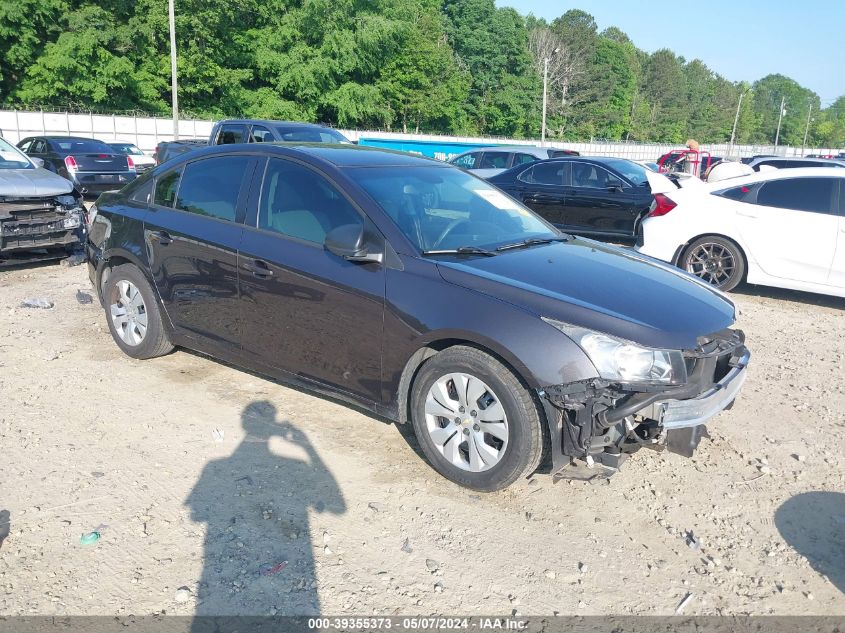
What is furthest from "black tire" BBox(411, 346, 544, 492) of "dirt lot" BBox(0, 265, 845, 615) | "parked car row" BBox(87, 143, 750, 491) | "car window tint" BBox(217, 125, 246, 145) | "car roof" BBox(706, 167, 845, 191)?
"car window tint" BBox(217, 125, 246, 145)

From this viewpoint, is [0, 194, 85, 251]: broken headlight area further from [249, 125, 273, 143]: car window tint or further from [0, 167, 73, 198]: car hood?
[249, 125, 273, 143]: car window tint

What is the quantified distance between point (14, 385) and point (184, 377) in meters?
1.17

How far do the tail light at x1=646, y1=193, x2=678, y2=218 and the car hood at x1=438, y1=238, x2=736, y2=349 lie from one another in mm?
4508

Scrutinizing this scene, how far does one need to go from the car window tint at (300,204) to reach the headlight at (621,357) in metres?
1.49

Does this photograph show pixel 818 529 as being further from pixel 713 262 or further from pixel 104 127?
pixel 104 127

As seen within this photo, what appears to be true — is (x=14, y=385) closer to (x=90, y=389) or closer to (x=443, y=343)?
(x=90, y=389)

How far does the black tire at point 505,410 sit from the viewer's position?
133 inches

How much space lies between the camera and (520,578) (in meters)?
3.02

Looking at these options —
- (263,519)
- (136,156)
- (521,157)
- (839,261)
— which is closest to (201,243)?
(263,519)

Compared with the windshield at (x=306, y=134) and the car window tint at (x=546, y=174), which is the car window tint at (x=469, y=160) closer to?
the windshield at (x=306, y=134)

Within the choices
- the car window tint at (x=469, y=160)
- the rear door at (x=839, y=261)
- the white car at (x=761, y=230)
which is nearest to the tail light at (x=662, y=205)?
the white car at (x=761, y=230)

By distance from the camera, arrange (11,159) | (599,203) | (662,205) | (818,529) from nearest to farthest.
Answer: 1. (818,529)
2. (662,205)
3. (11,159)
4. (599,203)

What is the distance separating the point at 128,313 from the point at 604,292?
3724 mm

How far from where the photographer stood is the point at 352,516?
3.44m
